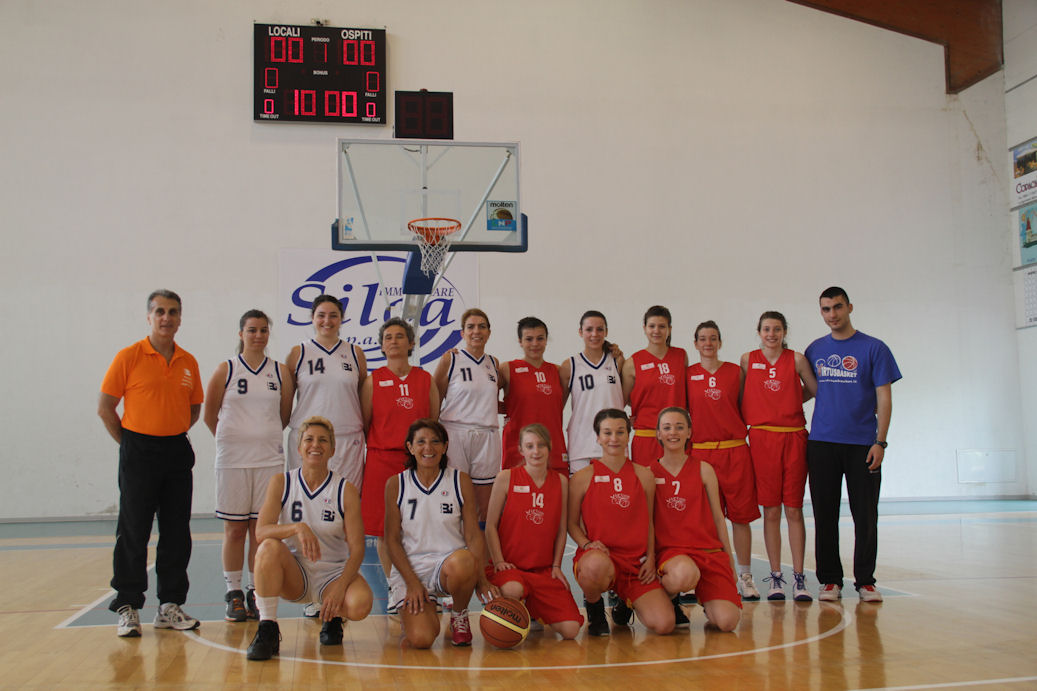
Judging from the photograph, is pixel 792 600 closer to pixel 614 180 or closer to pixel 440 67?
pixel 614 180

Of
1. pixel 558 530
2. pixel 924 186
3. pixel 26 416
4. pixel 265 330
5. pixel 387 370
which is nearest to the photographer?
pixel 558 530

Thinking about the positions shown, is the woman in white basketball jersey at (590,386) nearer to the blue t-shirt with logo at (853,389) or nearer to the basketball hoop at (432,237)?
the blue t-shirt with logo at (853,389)

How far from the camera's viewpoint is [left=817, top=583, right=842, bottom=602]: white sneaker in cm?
493

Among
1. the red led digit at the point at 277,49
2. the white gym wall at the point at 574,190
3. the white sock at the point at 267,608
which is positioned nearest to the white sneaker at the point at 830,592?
the white sock at the point at 267,608

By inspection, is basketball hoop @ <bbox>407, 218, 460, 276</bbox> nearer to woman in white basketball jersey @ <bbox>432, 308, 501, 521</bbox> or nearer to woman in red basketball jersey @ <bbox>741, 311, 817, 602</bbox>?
woman in white basketball jersey @ <bbox>432, 308, 501, 521</bbox>

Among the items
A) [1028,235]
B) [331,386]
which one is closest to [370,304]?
[331,386]

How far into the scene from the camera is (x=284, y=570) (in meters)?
3.87

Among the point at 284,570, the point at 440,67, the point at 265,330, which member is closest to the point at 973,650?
the point at 284,570

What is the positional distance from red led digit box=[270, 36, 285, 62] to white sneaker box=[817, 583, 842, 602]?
27.1ft

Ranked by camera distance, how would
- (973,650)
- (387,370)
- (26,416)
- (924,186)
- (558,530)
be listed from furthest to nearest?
(924,186) < (26,416) < (387,370) < (558,530) < (973,650)

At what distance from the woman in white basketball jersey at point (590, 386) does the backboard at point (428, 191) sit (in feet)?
6.86

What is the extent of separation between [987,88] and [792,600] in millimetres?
9455

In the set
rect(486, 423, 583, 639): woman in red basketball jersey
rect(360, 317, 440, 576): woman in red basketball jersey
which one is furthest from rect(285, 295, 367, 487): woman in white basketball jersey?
rect(486, 423, 583, 639): woman in red basketball jersey

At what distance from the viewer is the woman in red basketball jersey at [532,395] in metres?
5.20
